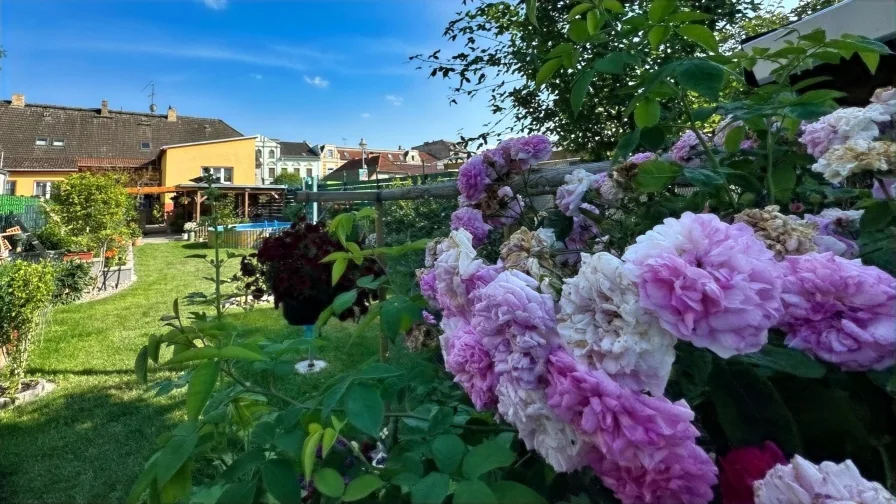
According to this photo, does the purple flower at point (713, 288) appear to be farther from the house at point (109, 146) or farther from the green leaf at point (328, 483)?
the house at point (109, 146)

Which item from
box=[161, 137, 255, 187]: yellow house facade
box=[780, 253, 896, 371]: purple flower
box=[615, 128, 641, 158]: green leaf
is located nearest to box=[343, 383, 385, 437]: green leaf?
box=[780, 253, 896, 371]: purple flower

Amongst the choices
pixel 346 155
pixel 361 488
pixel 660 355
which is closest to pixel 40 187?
pixel 346 155

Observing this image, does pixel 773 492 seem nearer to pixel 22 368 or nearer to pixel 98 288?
pixel 22 368

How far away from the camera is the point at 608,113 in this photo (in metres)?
3.19

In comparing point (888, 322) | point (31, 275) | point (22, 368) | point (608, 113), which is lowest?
point (22, 368)

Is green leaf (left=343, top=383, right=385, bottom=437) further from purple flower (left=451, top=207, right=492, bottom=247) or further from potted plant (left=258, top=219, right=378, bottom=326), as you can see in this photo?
potted plant (left=258, top=219, right=378, bottom=326)

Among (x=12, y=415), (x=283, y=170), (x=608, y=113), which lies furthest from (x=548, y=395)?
(x=283, y=170)

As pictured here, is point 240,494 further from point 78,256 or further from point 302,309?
point 78,256

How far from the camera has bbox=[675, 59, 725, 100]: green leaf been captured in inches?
25.0

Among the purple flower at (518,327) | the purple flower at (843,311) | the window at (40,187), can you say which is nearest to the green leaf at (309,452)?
the purple flower at (518,327)

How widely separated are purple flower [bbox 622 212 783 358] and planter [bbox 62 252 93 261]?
8.66 m

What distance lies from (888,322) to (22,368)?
4752 mm

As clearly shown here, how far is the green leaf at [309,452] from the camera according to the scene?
0.55 meters

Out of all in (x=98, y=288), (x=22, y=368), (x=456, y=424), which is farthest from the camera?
(x=98, y=288)
